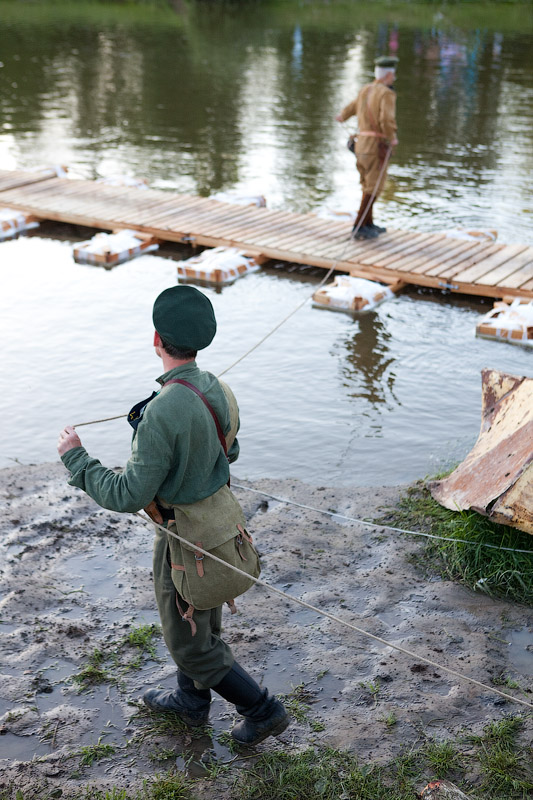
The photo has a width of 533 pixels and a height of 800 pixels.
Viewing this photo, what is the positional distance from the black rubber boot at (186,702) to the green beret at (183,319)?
1.42 meters

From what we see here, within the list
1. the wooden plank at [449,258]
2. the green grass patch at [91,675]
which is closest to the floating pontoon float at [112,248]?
the wooden plank at [449,258]

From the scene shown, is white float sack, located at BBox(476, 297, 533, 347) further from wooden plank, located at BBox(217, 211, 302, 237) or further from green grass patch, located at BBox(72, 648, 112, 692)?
green grass patch, located at BBox(72, 648, 112, 692)

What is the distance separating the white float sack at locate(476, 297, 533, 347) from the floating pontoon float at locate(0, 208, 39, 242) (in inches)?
235

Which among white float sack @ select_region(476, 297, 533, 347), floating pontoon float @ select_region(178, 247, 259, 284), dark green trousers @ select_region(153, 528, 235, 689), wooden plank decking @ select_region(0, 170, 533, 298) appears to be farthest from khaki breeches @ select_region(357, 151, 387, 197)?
dark green trousers @ select_region(153, 528, 235, 689)

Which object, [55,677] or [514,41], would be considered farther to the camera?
[514,41]

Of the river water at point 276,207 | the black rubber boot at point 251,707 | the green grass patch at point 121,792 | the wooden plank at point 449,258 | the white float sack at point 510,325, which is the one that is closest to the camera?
the green grass patch at point 121,792

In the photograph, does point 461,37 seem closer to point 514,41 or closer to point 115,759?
point 514,41

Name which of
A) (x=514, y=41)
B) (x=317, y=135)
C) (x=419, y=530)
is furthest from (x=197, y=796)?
(x=514, y=41)

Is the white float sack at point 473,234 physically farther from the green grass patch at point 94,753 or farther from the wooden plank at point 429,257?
the green grass patch at point 94,753

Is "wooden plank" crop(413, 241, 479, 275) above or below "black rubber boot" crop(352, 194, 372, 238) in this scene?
below

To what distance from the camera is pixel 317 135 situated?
51.2 ft

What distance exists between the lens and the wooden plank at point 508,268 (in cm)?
836

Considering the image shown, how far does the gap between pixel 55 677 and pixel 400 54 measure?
25017mm

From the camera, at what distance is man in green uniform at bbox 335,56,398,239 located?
349 inches
